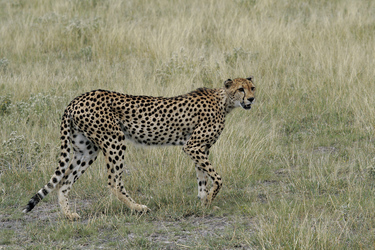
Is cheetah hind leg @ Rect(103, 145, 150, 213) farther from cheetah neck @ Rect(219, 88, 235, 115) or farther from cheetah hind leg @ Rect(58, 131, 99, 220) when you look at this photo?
cheetah neck @ Rect(219, 88, 235, 115)

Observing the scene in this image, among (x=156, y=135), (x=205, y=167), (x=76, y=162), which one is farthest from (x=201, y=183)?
(x=76, y=162)

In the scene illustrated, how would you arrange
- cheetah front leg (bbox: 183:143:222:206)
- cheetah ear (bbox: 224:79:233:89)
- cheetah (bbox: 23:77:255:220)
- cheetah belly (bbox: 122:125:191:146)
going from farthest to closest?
cheetah ear (bbox: 224:79:233:89), cheetah belly (bbox: 122:125:191:146), cheetah front leg (bbox: 183:143:222:206), cheetah (bbox: 23:77:255:220)

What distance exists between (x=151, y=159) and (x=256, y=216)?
1754mm

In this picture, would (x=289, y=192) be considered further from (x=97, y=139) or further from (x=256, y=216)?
(x=97, y=139)

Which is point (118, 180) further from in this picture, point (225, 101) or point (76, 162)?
point (225, 101)

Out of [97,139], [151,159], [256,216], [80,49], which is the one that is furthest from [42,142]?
[80,49]

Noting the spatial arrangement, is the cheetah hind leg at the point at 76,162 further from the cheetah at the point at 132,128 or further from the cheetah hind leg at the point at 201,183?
the cheetah hind leg at the point at 201,183

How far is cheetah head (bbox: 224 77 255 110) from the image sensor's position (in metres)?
5.63

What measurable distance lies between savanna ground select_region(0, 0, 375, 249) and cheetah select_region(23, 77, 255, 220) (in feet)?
0.91

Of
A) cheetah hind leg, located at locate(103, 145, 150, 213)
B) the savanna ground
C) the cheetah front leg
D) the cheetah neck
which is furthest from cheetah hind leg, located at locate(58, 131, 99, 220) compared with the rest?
the cheetah neck

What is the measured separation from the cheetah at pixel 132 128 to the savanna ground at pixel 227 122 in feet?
0.91

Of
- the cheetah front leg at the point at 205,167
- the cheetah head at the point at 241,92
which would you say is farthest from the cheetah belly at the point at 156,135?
the cheetah head at the point at 241,92

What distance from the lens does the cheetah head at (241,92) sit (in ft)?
18.5

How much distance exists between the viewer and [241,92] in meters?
5.67
